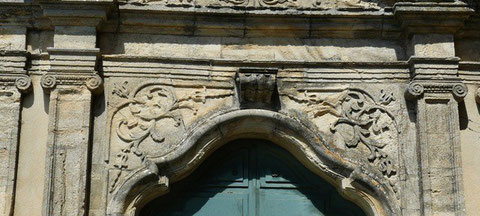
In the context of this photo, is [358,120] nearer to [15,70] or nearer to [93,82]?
[93,82]

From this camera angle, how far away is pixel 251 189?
7359 mm

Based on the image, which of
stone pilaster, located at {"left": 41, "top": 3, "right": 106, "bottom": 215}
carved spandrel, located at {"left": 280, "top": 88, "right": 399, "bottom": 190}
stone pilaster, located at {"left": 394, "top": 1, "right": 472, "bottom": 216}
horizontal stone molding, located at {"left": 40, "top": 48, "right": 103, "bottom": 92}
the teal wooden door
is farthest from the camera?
the teal wooden door

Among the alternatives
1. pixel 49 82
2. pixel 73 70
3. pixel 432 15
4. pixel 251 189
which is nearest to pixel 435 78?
pixel 432 15

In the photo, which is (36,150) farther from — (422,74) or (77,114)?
(422,74)

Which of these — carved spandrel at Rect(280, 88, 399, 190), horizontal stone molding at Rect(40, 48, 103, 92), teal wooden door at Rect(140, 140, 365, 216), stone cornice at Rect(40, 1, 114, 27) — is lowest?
teal wooden door at Rect(140, 140, 365, 216)

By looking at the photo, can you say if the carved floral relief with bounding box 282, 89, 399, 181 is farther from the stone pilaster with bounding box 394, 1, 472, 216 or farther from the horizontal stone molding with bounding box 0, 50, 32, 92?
the horizontal stone molding with bounding box 0, 50, 32, 92

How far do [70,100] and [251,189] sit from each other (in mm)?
1635

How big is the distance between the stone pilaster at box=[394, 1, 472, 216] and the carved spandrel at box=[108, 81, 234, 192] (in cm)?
156

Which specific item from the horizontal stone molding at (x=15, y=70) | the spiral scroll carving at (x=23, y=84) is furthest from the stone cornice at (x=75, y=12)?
the spiral scroll carving at (x=23, y=84)

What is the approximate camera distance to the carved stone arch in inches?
276

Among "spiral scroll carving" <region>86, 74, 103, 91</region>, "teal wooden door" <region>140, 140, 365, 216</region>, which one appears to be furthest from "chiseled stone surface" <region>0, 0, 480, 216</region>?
"teal wooden door" <region>140, 140, 365, 216</region>

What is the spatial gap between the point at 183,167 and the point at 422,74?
81.9 inches

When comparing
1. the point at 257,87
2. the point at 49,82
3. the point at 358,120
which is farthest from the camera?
the point at 358,120

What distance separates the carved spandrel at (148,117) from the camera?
7.10 meters
